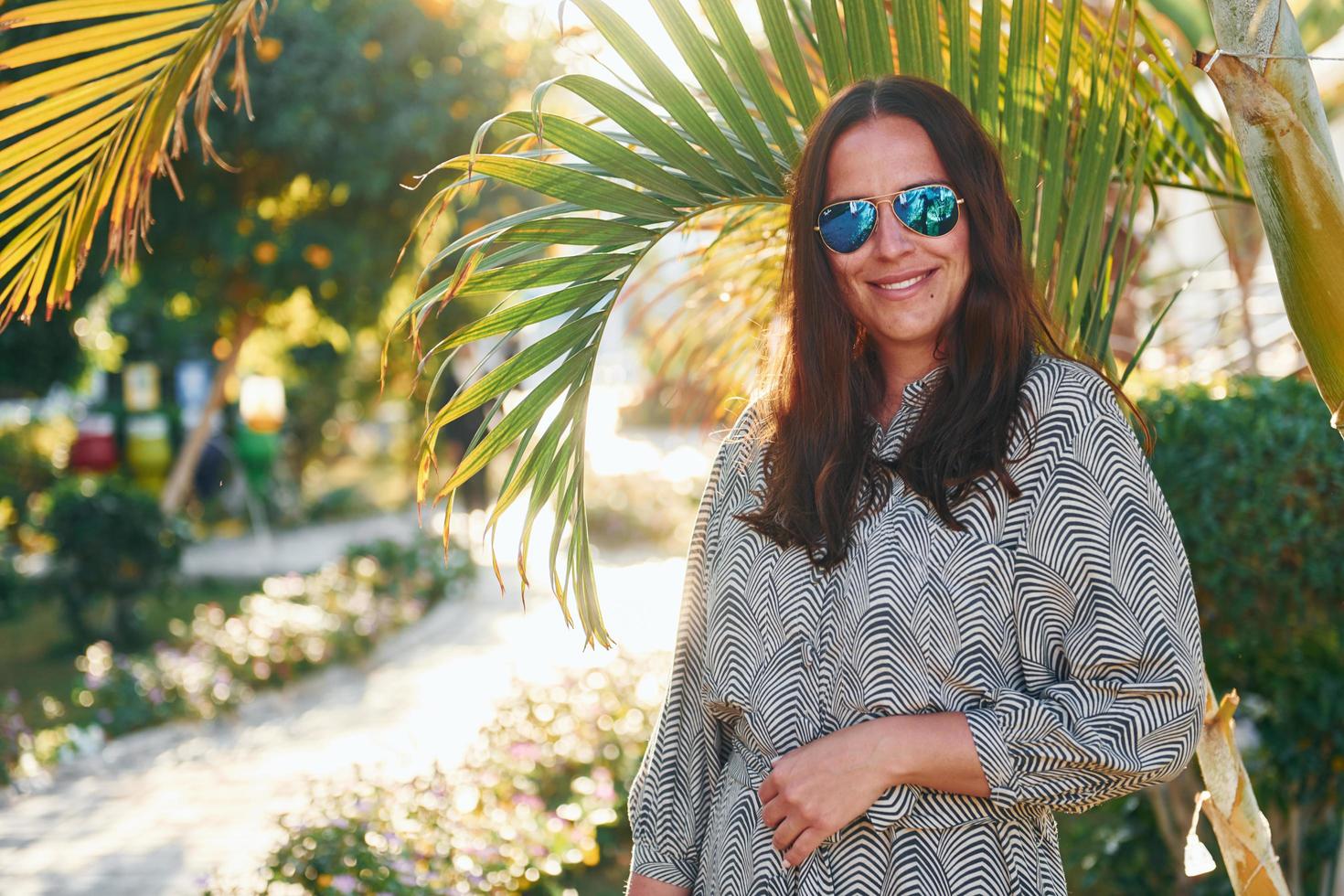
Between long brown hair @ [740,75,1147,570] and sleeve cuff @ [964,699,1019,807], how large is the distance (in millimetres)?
234

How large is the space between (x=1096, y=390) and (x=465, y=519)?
436 inches

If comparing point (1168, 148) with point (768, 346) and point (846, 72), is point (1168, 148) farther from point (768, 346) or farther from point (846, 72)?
point (768, 346)

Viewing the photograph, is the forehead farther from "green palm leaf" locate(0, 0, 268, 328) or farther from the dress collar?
"green palm leaf" locate(0, 0, 268, 328)

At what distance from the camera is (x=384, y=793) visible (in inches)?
157

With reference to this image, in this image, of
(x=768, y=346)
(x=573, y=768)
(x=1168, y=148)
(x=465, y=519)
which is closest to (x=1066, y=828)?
(x=573, y=768)

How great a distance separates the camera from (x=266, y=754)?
260 inches

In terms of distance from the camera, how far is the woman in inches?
58.2

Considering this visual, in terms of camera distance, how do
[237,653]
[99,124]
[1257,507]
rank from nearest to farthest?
1. [99,124]
2. [1257,507]
3. [237,653]

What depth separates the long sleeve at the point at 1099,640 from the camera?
1.46 m

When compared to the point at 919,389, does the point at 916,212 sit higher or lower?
higher

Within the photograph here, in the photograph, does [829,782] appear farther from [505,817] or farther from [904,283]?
[505,817]

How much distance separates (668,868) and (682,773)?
13 centimetres

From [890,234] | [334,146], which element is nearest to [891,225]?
[890,234]

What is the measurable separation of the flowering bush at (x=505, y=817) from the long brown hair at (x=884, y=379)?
2099 millimetres
